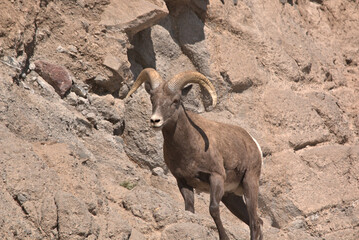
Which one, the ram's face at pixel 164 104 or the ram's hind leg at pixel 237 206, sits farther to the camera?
the ram's hind leg at pixel 237 206

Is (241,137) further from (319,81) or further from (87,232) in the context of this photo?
(319,81)

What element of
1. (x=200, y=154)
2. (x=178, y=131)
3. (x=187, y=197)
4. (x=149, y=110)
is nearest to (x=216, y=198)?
(x=187, y=197)

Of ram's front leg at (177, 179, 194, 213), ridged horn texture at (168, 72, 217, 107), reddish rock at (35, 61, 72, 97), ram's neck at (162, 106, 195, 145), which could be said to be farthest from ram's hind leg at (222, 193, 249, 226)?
reddish rock at (35, 61, 72, 97)

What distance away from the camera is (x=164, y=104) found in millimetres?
8531

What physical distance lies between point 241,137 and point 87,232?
12.1 ft

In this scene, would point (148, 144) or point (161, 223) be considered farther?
point (148, 144)

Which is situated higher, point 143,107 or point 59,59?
point 59,59

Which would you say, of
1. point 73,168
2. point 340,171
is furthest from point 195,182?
point 340,171

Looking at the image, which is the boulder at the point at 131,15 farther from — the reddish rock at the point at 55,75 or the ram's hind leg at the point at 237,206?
the ram's hind leg at the point at 237,206

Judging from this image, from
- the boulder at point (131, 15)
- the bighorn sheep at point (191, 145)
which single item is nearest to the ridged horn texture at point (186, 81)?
the bighorn sheep at point (191, 145)

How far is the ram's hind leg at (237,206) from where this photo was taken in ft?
32.5

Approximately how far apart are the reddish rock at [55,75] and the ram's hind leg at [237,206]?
3.05 meters

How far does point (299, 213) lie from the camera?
12.6m

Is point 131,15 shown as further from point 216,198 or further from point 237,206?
point 216,198
